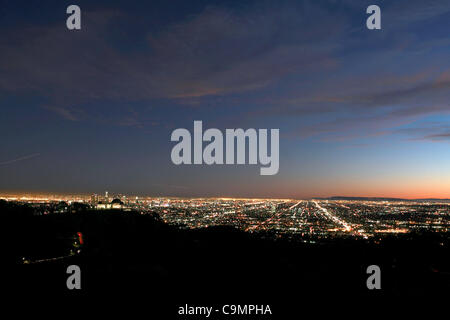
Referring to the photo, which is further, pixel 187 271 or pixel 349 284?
pixel 187 271
